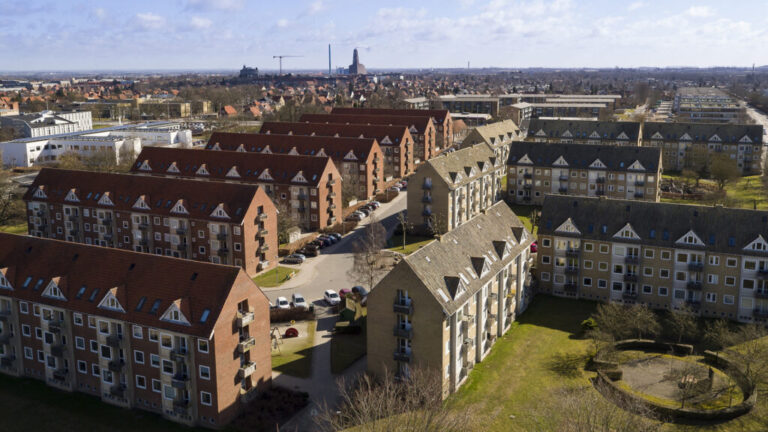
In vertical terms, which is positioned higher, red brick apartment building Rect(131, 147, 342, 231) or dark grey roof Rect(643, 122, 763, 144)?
dark grey roof Rect(643, 122, 763, 144)

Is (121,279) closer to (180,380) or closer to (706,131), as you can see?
(180,380)

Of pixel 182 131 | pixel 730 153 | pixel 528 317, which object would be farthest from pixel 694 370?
pixel 182 131

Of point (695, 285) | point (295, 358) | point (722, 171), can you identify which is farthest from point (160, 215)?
point (722, 171)

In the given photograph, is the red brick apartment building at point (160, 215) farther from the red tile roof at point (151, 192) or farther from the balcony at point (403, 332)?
the balcony at point (403, 332)

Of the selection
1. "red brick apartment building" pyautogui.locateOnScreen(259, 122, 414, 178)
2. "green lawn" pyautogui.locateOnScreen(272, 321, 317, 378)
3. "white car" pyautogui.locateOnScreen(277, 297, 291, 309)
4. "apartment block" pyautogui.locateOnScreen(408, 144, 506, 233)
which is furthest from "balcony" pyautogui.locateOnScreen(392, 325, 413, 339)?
"red brick apartment building" pyautogui.locateOnScreen(259, 122, 414, 178)

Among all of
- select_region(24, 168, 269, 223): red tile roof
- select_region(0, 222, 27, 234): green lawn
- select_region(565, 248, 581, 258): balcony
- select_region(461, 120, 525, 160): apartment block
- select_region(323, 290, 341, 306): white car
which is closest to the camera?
select_region(323, 290, 341, 306): white car

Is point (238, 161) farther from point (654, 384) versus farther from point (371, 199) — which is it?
point (654, 384)

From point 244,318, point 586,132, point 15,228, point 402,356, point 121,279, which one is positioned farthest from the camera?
point 586,132

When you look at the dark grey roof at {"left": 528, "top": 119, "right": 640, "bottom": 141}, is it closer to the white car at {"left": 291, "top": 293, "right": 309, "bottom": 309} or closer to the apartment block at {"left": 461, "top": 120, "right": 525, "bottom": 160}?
the apartment block at {"left": 461, "top": 120, "right": 525, "bottom": 160}
